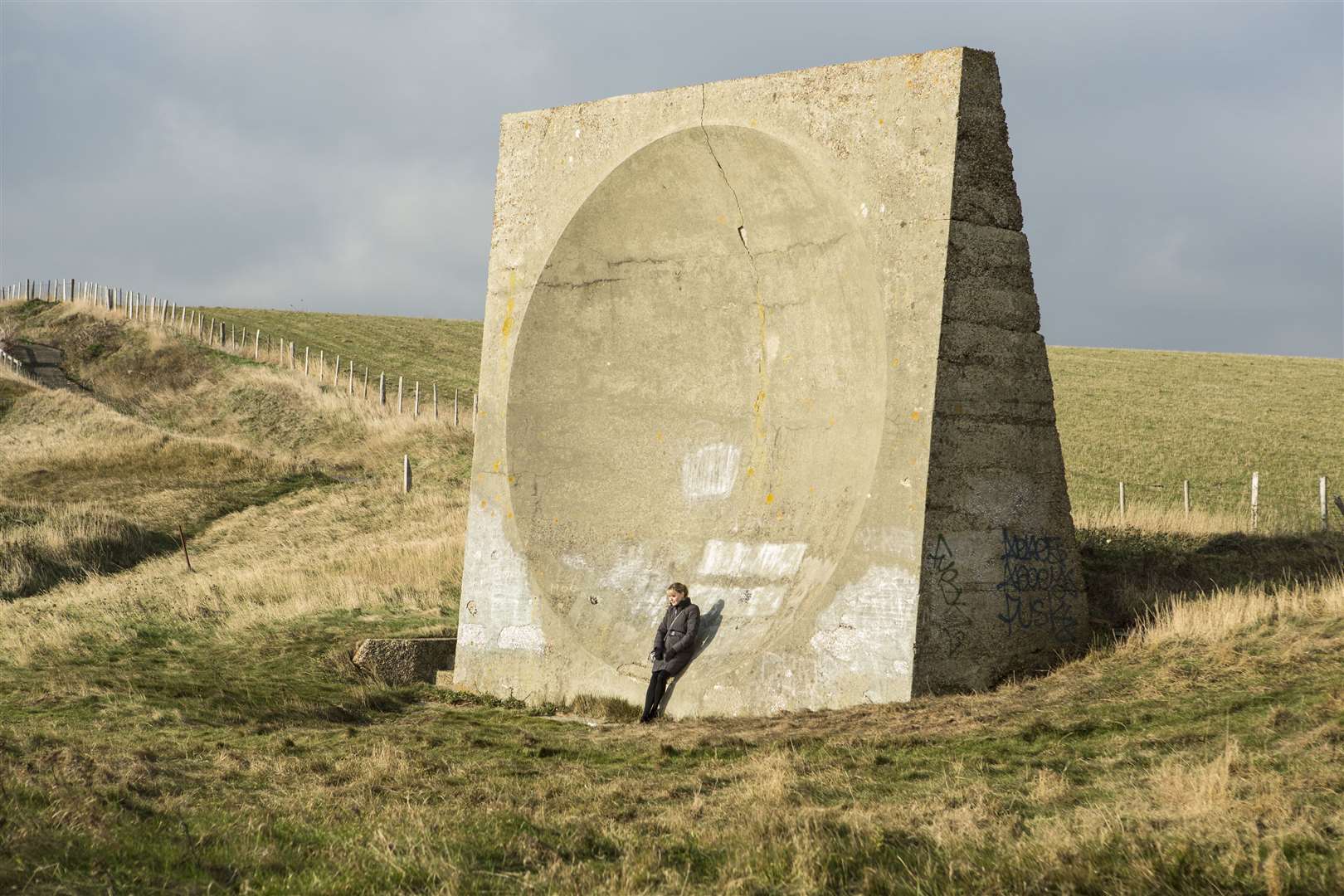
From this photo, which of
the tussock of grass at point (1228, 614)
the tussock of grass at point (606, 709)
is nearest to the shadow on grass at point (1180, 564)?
the tussock of grass at point (1228, 614)

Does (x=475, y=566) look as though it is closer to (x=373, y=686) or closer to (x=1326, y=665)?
(x=373, y=686)

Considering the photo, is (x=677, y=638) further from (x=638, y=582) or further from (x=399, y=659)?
(x=399, y=659)

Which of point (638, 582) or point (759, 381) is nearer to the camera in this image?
point (759, 381)

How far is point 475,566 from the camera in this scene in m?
12.5

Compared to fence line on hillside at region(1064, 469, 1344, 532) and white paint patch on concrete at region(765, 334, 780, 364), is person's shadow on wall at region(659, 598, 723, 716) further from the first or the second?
fence line on hillside at region(1064, 469, 1344, 532)

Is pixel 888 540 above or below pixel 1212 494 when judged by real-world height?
below

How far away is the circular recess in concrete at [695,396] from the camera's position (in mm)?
11031

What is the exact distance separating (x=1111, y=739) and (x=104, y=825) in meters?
5.71

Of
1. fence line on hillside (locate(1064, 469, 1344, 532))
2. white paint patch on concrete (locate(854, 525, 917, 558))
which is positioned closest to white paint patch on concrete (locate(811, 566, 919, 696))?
white paint patch on concrete (locate(854, 525, 917, 558))

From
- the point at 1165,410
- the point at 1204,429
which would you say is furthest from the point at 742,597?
the point at 1165,410

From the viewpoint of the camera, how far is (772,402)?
12.0 metres

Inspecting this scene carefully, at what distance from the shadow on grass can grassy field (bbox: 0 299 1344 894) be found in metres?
0.06

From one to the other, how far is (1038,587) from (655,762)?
146 inches

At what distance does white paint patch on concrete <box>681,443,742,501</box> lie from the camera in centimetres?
1212
